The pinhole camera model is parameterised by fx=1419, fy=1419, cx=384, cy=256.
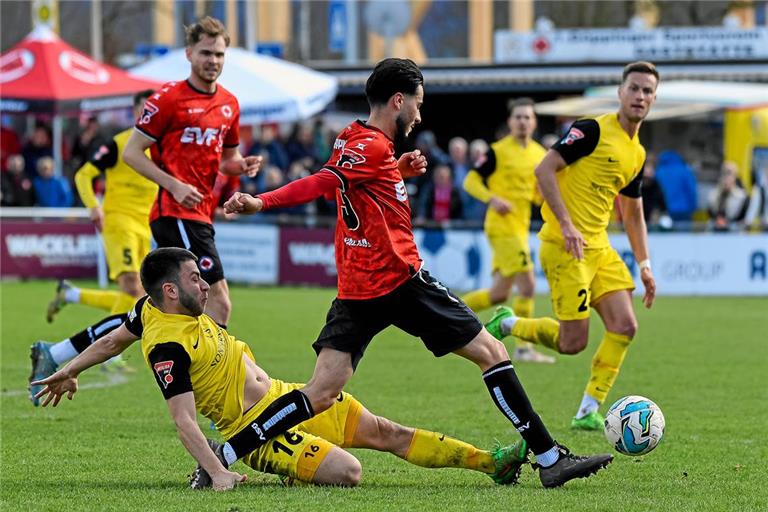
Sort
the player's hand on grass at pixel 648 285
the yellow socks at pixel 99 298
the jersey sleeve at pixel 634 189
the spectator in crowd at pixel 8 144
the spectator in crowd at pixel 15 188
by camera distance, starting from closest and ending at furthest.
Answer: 1. the player's hand on grass at pixel 648 285
2. the jersey sleeve at pixel 634 189
3. the yellow socks at pixel 99 298
4. the spectator in crowd at pixel 15 188
5. the spectator in crowd at pixel 8 144

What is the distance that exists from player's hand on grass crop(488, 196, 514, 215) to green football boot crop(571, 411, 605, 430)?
440 centimetres

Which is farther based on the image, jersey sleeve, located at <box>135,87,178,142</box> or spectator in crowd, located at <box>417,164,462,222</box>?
spectator in crowd, located at <box>417,164,462,222</box>

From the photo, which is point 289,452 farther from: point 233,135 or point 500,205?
point 500,205

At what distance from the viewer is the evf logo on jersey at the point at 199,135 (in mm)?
9156

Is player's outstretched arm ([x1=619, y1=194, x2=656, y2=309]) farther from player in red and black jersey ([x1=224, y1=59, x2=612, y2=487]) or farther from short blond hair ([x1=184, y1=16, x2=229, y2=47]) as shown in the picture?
short blond hair ([x1=184, y1=16, x2=229, y2=47])

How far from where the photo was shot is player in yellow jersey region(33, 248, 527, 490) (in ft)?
22.4

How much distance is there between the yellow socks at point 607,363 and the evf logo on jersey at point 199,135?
290cm

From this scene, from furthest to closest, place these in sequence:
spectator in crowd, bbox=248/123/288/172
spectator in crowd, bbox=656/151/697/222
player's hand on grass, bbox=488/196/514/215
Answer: spectator in crowd, bbox=248/123/288/172 < spectator in crowd, bbox=656/151/697/222 < player's hand on grass, bbox=488/196/514/215

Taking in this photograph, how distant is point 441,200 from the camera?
22625mm

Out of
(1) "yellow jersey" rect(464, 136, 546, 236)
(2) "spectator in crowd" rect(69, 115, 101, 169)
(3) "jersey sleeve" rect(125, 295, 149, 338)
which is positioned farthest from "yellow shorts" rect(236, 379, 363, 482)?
(2) "spectator in crowd" rect(69, 115, 101, 169)

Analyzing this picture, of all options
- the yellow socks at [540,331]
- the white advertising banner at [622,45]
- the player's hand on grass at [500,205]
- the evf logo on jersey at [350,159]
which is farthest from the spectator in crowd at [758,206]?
the evf logo on jersey at [350,159]

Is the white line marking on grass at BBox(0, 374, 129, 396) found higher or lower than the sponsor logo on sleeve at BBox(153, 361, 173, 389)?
lower

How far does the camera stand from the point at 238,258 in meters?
22.6

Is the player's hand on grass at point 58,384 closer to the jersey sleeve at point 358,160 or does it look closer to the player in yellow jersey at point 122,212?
the jersey sleeve at point 358,160
